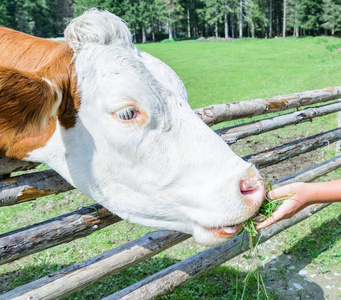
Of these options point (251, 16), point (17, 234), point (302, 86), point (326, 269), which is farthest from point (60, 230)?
point (251, 16)

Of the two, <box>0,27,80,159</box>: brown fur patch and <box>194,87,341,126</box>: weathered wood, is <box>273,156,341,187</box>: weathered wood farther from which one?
<box>0,27,80,159</box>: brown fur patch

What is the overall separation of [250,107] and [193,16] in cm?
6644

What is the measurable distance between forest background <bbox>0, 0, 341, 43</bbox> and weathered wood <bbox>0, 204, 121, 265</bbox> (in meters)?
54.8

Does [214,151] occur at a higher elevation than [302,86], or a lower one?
higher

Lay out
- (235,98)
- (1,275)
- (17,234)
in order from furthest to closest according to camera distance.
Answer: (235,98), (1,275), (17,234)

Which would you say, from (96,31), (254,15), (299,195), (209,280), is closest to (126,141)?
(96,31)

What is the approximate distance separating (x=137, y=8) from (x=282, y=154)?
60900mm

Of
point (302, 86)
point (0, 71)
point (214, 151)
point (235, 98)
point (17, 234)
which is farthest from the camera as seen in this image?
point (302, 86)

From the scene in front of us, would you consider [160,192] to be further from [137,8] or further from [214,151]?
[137,8]

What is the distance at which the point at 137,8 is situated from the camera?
196 ft

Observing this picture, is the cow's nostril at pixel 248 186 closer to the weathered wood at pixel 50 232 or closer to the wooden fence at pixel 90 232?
the wooden fence at pixel 90 232

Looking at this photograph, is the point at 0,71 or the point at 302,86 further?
the point at 302,86

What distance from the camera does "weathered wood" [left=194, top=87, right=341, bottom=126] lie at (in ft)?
9.31

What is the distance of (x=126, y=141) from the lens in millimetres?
1669
